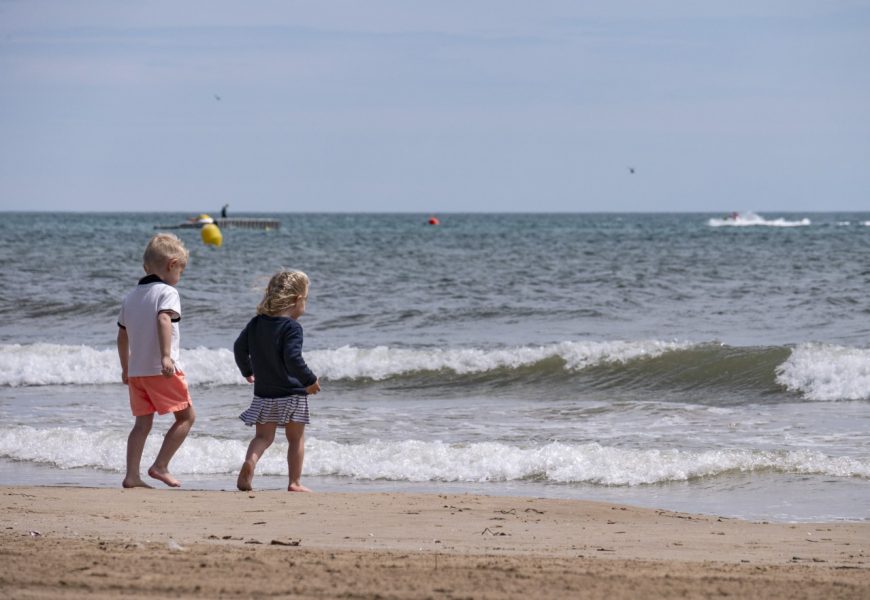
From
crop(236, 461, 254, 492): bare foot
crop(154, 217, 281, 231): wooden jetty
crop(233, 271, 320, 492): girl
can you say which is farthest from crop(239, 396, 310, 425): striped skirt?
crop(154, 217, 281, 231): wooden jetty

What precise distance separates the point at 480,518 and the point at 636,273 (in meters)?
21.3

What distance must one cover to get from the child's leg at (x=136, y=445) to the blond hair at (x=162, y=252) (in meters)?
0.89

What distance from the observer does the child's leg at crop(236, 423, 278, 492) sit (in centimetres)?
668

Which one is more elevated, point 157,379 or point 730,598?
point 157,379

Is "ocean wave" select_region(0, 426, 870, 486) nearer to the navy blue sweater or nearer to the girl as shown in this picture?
the girl

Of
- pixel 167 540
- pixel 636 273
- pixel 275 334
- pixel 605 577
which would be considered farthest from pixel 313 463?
pixel 636 273

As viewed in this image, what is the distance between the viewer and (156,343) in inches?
254

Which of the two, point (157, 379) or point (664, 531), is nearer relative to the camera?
point (664, 531)

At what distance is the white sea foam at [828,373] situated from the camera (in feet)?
38.5

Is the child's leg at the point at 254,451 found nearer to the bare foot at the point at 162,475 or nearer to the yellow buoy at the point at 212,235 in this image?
the bare foot at the point at 162,475

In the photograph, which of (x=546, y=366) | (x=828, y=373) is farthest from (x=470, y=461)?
(x=546, y=366)

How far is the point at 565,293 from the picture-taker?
2214 cm

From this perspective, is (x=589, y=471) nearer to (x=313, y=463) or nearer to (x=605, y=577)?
(x=313, y=463)

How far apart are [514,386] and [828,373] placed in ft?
11.1
